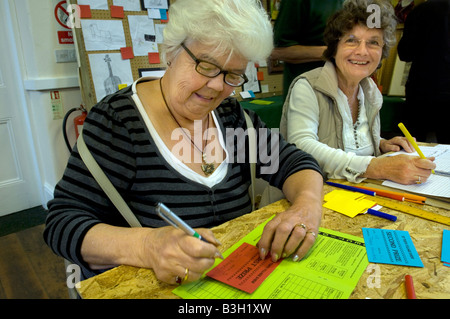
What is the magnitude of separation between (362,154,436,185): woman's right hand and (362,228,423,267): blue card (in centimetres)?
37

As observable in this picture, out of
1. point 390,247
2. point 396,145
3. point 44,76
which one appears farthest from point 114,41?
point 390,247

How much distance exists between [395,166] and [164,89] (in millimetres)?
862

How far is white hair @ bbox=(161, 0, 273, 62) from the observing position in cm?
83

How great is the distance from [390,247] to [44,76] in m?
2.59

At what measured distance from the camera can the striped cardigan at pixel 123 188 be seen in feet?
2.38

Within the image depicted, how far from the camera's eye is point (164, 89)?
3.19 ft

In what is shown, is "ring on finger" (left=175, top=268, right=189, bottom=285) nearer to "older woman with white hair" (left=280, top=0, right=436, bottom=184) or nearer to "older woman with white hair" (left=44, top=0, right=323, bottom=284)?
"older woman with white hair" (left=44, top=0, right=323, bottom=284)

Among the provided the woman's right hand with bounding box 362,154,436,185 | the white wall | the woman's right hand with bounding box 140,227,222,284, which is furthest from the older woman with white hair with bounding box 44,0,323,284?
the white wall

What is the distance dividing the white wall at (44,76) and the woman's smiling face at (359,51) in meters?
2.04

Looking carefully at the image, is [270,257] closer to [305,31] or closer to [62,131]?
[305,31]

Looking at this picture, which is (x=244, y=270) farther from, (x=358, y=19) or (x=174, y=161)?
(x=358, y=19)

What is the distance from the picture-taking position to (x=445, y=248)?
720 mm

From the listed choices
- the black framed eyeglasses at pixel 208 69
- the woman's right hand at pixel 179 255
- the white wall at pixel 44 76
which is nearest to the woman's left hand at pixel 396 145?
the black framed eyeglasses at pixel 208 69

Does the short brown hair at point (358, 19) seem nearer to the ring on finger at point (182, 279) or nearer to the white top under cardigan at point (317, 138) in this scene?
the white top under cardigan at point (317, 138)
